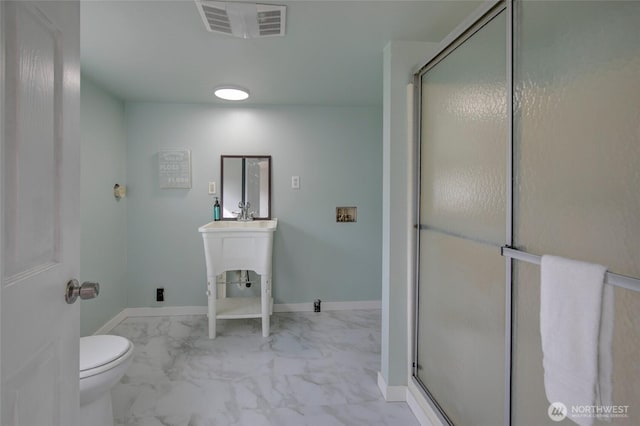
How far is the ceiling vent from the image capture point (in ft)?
4.79

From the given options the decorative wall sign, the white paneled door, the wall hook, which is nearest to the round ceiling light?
A: the decorative wall sign

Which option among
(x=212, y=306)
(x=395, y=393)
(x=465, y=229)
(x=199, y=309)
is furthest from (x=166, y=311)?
(x=465, y=229)

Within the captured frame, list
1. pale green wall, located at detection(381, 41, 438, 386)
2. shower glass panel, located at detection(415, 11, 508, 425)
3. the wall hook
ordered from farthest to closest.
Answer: the wall hook → pale green wall, located at detection(381, 41, 438, 386) → shower glass panel, located at detection(415, 11, 508, 425)

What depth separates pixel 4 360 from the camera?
52cm

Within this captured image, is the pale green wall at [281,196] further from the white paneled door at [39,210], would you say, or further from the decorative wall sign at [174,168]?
the white paneled door at [39,210]

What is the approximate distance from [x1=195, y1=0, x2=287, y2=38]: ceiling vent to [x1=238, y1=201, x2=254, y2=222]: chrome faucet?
163 centimetres

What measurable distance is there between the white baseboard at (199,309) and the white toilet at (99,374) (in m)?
1.47

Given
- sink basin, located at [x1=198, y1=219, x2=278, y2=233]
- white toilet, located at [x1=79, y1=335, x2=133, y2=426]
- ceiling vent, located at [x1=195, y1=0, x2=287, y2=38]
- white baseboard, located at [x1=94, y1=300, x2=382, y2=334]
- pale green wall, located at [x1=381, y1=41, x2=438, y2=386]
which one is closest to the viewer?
white toilet, located at [x1=79, y1=335, x2=133, y2=426]

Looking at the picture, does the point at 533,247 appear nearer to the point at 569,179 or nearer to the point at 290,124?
the point at 569,179

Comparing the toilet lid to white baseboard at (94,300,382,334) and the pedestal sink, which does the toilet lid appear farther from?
white baseboard at (94,300,382,334)

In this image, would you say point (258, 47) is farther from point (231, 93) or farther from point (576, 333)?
point (576, 333)

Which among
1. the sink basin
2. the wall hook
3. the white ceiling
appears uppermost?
the white ceiling

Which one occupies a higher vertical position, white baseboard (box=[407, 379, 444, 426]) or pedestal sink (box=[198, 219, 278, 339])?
pedestal sink (box=[198, 219, 278, 339])

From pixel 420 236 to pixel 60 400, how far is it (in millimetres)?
1554
